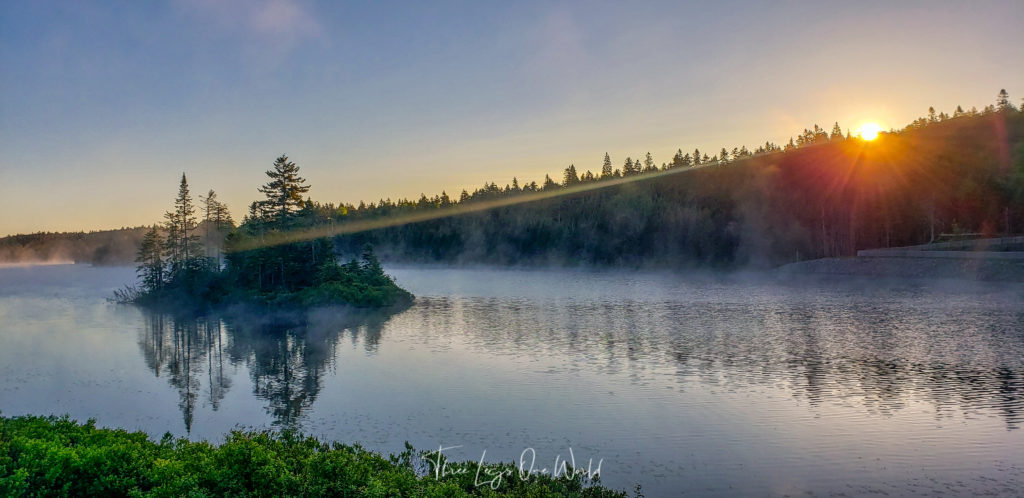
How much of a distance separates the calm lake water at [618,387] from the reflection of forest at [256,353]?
183 millimetres

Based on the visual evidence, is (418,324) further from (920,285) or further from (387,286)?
(920,285)

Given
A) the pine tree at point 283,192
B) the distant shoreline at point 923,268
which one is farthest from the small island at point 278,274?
A: the distant shoreline at point 923,268

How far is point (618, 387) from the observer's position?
81.4ft

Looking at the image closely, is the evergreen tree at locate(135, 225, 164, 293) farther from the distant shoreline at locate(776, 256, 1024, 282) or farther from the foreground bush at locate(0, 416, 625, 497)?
the distant shoreline at locate(776, 256, 1024, 282)

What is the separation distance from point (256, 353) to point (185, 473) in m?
27.5

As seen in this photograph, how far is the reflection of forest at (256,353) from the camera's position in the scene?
82.7 ft

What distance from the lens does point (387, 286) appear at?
65562 millimetres

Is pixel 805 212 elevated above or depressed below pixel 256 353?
above

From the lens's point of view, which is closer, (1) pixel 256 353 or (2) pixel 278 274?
(1) pixel 256 353

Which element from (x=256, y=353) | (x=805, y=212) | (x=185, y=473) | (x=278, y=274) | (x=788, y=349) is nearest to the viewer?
(x=185, y=473)

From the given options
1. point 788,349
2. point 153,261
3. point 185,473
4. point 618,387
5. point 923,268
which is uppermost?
point 153,261

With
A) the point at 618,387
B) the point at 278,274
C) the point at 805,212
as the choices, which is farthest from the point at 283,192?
the point at 805,212

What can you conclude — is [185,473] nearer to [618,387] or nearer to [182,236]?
[618,387]

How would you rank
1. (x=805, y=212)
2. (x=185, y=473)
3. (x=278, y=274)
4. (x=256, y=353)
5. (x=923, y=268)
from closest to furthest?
(x=185, y=473) < (x=256, y=353) < (x=278, y=274) < (x=923, y=268) < (x=805, y=212)
